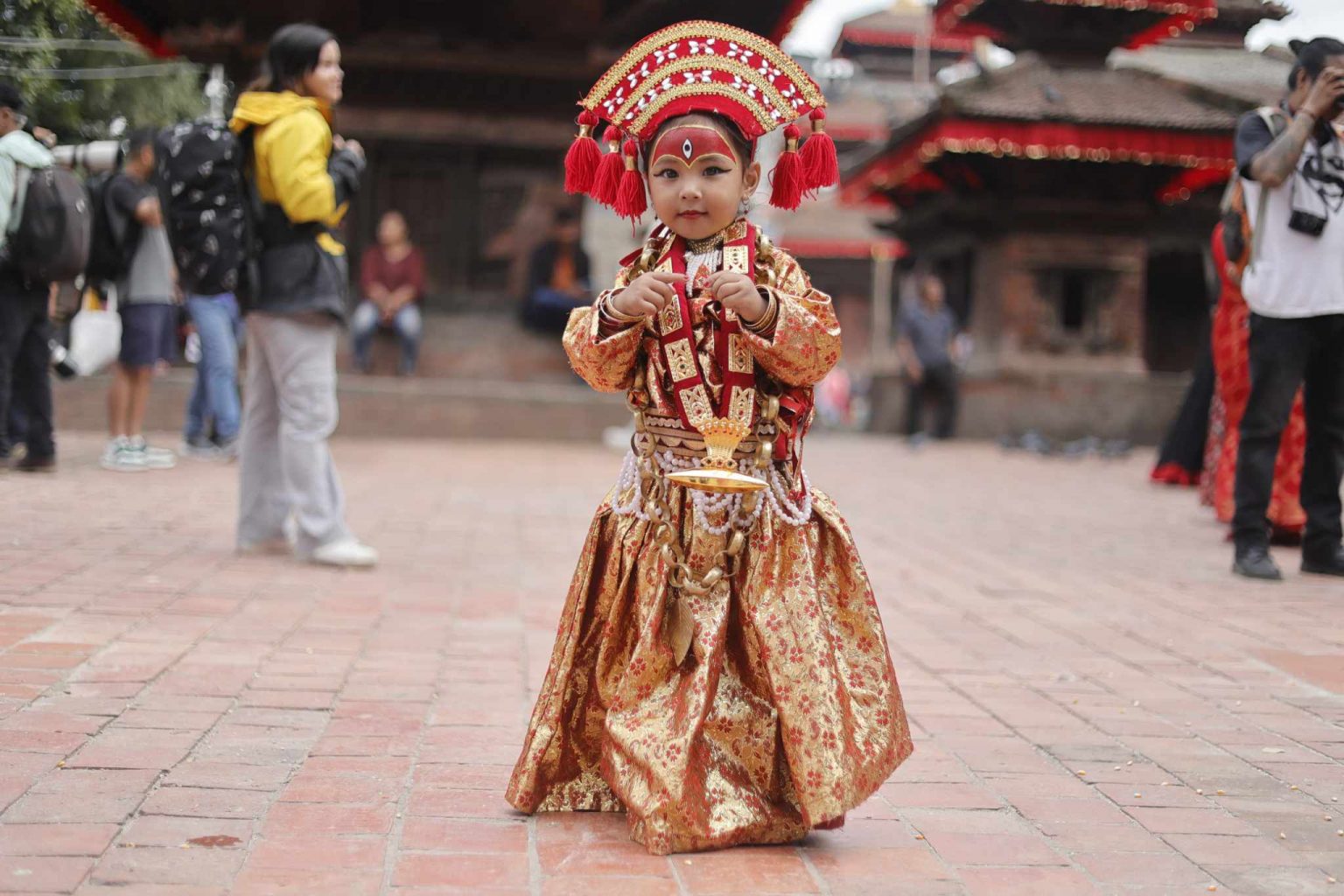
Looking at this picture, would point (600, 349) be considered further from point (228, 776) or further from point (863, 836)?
point (228, 776)

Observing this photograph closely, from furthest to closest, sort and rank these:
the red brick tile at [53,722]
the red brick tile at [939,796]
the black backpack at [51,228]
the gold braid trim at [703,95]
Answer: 1. the black backpack at [51,228]
2. the red brick tile at [53,722]
3. the red brick tile at [939,796]
4. the gold braid trim at [703,95]

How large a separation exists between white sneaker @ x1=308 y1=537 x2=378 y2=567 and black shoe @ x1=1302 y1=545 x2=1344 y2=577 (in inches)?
154

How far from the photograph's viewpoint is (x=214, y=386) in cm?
898

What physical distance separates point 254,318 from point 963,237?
13892 mm

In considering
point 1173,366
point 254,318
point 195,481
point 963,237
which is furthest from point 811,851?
point 1173,366

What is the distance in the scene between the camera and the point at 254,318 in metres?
5.31

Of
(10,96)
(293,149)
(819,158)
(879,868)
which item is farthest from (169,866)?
(10,96)

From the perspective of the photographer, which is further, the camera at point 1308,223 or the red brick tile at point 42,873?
the camera at point 1308,223

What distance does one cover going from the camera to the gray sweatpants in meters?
5.29

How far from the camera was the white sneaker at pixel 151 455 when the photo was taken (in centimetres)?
853

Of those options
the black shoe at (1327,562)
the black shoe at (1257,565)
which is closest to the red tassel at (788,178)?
the black shoe at (1257,565)

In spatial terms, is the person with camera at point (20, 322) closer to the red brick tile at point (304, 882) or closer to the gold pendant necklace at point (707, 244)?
the gold pendant necklace at point (707, 244)

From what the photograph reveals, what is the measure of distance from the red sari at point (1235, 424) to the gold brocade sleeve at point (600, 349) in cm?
444

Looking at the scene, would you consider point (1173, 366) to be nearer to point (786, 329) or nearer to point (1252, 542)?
point (1252, 542)
